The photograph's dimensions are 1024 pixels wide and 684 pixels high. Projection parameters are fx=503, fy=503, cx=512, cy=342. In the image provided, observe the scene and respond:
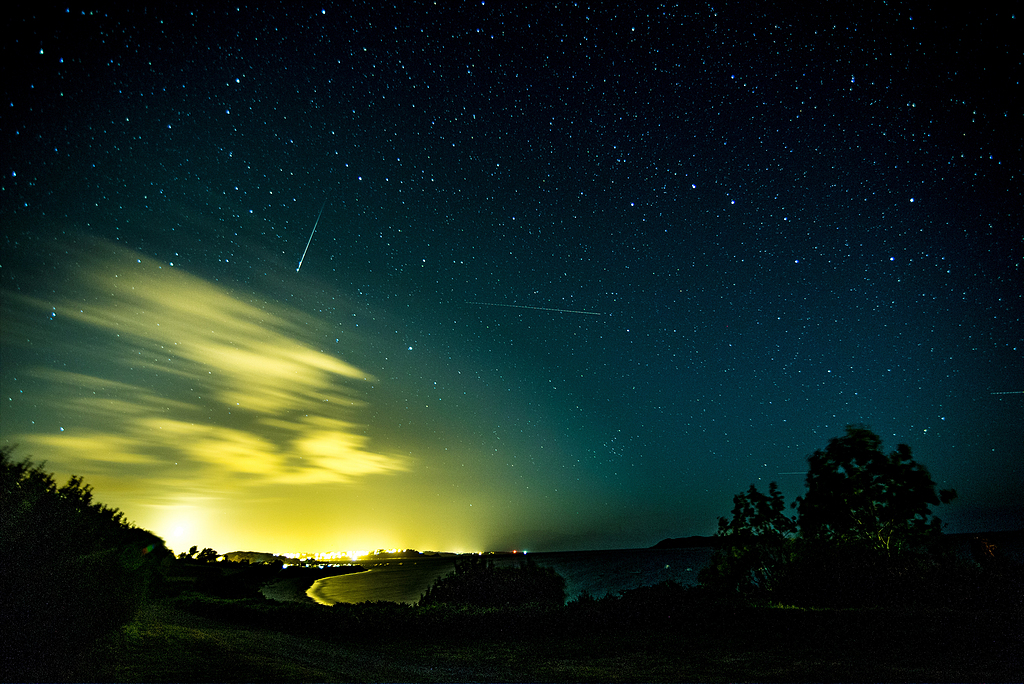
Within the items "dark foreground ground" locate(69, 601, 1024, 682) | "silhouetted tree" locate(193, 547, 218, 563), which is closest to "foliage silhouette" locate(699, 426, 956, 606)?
"dark foreground ground" locate(69, 601, 1024, 682)

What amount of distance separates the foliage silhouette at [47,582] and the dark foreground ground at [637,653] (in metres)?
0.65

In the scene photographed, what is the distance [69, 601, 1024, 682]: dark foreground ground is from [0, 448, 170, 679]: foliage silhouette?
25.8 inches

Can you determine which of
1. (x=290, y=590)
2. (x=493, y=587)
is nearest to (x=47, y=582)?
(x=493, y=587)

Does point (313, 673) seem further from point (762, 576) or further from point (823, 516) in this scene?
point (823, 516)

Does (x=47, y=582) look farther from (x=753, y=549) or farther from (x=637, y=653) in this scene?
(x=753, y=549)

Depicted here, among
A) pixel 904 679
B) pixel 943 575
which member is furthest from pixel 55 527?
pixel 943 575

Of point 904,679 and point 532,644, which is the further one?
point 532,644

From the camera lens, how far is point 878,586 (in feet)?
48.2

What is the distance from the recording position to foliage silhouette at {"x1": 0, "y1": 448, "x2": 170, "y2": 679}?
852 cm

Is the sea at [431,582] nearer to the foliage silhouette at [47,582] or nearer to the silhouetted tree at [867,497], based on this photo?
the silhouetted tree at [867,497]

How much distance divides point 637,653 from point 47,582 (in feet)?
38.2

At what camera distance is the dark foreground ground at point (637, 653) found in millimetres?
8203

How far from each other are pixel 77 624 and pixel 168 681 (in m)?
3.81

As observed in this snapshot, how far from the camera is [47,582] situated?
31.4ft
